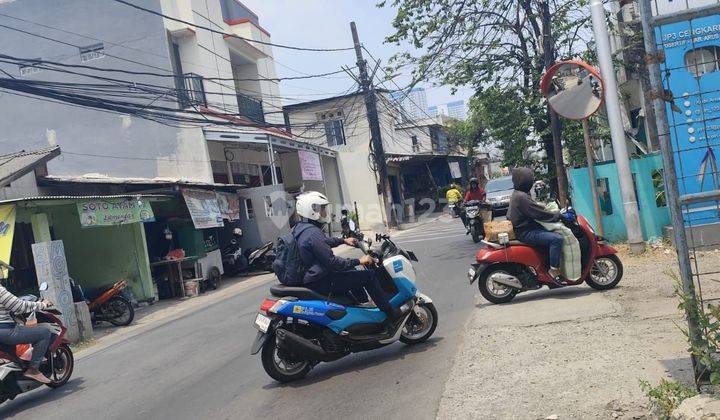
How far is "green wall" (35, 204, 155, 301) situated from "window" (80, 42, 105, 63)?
29.9 ft

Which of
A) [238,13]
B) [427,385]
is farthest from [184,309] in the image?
[238,13]

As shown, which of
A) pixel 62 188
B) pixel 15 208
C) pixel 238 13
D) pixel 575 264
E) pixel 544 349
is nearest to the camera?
pixel 544 349

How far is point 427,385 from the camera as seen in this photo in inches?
191

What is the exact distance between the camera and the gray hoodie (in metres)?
7.21

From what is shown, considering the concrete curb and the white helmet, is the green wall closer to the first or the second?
the concrete curb

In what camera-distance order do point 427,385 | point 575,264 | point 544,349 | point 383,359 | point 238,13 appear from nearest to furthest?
point 427,385
point 544,349
point 383,359
point 575,264
point 238,13

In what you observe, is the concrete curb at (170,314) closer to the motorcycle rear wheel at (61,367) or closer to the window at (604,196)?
the motorcycle rear wheel at (61,367)

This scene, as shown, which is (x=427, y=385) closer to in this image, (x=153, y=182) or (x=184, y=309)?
(x=184, y=309)

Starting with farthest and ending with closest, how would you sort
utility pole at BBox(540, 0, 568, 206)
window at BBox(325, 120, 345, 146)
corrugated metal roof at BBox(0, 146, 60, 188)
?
window at BBox(325, 120, 345, 146) < utility pole at BBox(540, 0, 568, 206) < corrugated metal roof at BBox(0, 146, 60, 188)

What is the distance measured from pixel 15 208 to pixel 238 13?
19085 mm

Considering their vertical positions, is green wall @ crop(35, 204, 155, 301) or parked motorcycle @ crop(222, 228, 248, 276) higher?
green wall @ crop(35, 204, 155, 301)

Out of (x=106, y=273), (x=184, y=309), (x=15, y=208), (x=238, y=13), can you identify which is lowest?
(x=184, y=309)

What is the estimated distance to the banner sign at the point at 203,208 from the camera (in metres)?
15.9

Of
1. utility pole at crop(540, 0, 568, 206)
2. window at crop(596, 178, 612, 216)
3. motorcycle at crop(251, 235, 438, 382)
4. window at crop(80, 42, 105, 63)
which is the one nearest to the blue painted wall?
window at crop(596, 178, 612, 216)
